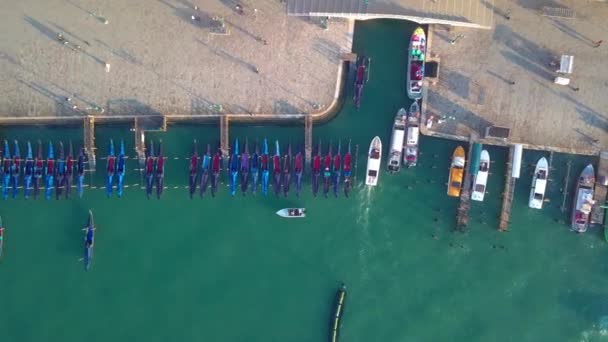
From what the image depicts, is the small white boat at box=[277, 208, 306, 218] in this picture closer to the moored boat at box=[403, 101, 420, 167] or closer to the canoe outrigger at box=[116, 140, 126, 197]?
the moored boat at box=[403, 101, 420, 167]

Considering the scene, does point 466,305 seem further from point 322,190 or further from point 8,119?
point 8,119

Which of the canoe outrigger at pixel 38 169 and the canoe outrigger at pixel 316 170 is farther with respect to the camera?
the canoe outrigger at pixel 316 170

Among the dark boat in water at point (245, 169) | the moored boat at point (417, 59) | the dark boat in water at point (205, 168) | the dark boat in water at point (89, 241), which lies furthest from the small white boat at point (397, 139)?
the dark boat in water at point (89, 241)

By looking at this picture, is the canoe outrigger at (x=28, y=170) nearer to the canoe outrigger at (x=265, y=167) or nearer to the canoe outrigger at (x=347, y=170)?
the canoe outrigger at (x=265, y=167)

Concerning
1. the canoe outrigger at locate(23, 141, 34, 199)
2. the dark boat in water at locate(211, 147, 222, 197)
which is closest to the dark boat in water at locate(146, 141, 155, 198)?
the dark boat in water at locate(211, 147, 222, 197)

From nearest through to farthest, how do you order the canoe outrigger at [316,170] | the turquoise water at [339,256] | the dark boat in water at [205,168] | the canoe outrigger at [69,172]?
the canoe outrigger at [69,172] < the dark boat in water at [205,168] < the canoe outrigger at [316,170] < the turquoise water at [339,256]

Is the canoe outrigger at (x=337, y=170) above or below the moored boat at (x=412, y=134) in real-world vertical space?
below

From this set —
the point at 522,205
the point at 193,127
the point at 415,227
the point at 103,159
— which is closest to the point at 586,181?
the point at 522,205
